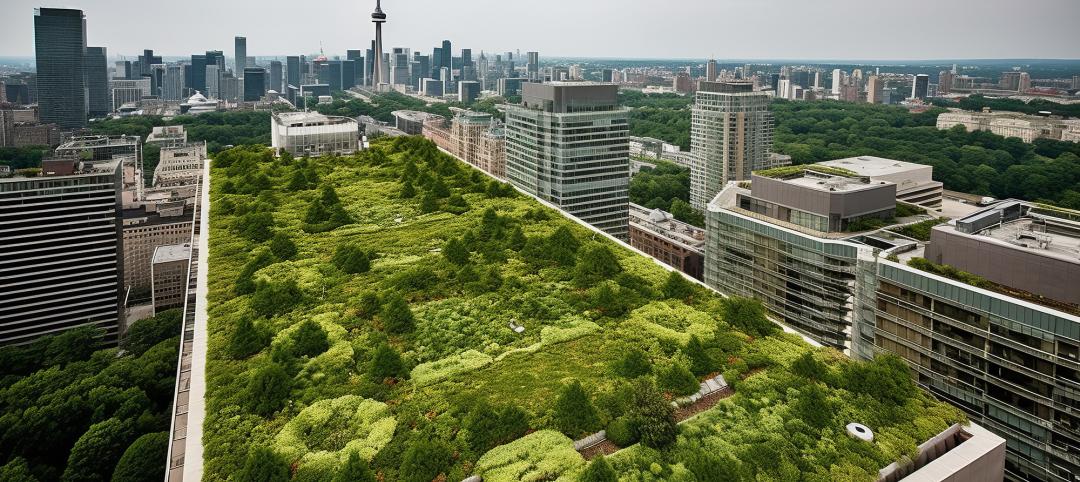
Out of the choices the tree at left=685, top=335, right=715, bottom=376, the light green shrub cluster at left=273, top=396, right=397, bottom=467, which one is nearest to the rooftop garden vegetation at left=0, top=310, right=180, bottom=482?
the light green shrub cluster at left=273, top=396, right=397, bottom=467

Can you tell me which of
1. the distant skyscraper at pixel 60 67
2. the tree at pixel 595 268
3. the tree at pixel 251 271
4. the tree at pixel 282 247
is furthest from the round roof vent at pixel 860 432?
the distant skyscraper at pixel 60 67

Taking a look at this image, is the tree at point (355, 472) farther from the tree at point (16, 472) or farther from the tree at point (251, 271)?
the tree at point (16, 472)

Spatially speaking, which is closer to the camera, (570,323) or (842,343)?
(570,323)

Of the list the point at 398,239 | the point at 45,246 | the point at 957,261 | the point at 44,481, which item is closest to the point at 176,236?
the point at 45,246

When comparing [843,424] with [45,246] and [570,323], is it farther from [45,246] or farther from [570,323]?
[45,246]

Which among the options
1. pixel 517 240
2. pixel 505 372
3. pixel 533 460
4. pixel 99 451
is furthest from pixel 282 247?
pixel 99 451

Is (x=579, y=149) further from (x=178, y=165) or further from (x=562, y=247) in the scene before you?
(x=178, y=165)

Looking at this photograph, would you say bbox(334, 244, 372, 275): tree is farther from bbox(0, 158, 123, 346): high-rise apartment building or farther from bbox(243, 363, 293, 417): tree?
bbox(0, 158, 123, 346): high-rise apartment building
